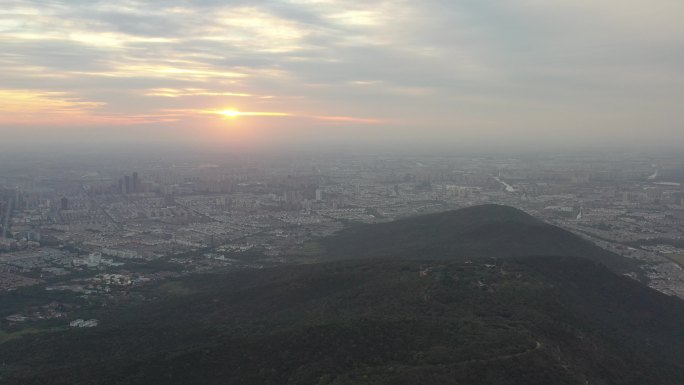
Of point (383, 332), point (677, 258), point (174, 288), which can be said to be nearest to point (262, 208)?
point (174, 288)

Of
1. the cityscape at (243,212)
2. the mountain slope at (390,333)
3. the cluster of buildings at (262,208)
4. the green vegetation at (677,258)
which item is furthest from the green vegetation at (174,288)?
the green vegetation at (677,258)

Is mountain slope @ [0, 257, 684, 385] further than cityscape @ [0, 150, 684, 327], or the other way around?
cityscape @ [0, 150, 684, 327]

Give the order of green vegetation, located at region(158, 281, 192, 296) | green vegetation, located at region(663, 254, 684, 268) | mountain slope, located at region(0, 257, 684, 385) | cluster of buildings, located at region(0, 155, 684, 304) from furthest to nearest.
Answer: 1. cluster of buildings, located at region(0, 155, 684, 304)
2. green vegetation, located at region(663, 254, 684, 268)
3. green vegetation, located at region(158, 281, 192, 296)
4. mountain slope, located at region(0, 257, 684, 385)

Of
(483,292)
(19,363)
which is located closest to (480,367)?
(483,292)

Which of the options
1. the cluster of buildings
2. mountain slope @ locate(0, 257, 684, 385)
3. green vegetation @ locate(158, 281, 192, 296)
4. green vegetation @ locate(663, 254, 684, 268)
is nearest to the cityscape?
green vegetation @ locate(663, 254, 684, 268)

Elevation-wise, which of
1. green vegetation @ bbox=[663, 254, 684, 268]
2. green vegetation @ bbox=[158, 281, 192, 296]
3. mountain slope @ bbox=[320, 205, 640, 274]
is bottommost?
green vegetation @ bbox=[158, 281, 192, 296]

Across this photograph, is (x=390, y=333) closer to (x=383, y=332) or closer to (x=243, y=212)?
(x=383, y=332)

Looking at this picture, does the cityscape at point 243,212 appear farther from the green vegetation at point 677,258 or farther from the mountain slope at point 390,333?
the mountain slope at point 390,333

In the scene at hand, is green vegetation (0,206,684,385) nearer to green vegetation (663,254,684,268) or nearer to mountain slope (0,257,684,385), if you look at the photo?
mountain slope (0,257,684,385)
